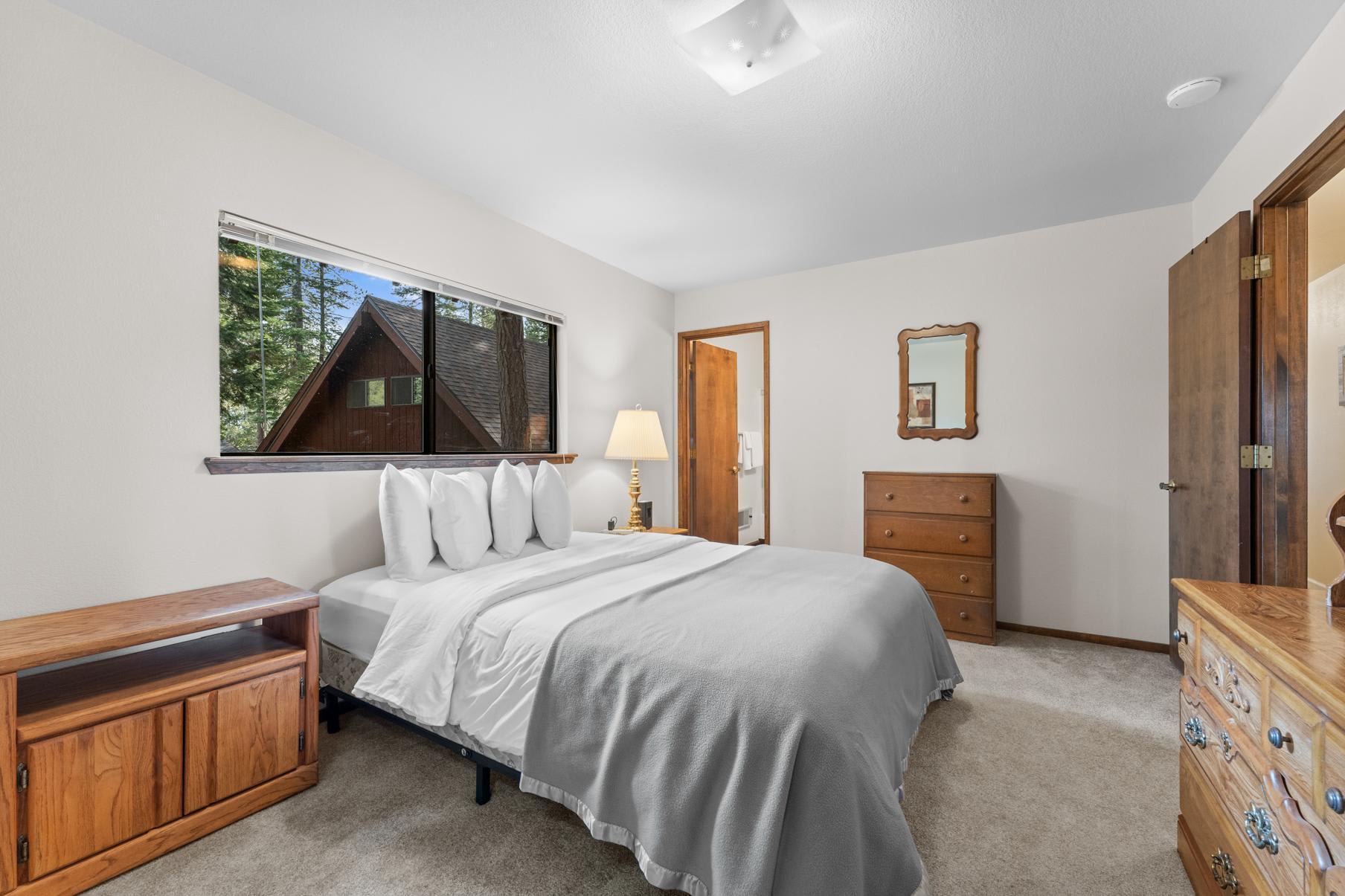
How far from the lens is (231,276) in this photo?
89.5 inches

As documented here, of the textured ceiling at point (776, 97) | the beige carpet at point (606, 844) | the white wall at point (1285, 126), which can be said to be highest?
the textured ceiling at point (776, 97)

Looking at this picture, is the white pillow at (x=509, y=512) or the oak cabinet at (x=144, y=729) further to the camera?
the white pillow at (x=509, y=512)

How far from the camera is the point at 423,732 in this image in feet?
6.45

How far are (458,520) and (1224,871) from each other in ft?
8.36

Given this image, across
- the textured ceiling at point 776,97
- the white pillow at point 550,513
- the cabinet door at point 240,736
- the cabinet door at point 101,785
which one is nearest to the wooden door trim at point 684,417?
the textured ceiling at point 776,97

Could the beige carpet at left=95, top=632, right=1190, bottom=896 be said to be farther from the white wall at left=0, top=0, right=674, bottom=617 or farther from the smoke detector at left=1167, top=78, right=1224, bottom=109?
the smoke detector at left=1167, top=78, right=1224, bottom=109

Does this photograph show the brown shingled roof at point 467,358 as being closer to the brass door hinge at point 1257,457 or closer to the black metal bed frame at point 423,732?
the black metal bed frame at point 423,732

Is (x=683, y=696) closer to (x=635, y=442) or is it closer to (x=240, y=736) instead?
(x=240, y=736)

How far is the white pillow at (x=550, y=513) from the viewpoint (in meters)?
2.95

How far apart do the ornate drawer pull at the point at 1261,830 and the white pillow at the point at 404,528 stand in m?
2.46

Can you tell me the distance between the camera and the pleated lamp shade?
394 cm

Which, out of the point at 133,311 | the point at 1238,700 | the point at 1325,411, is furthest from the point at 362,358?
the point at 1325,411

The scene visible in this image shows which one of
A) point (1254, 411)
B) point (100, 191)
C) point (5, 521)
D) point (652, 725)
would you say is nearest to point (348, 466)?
point (5, 521)

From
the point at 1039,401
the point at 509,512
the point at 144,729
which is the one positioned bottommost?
the point at 144,729
